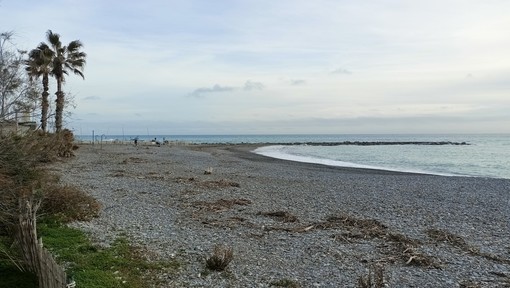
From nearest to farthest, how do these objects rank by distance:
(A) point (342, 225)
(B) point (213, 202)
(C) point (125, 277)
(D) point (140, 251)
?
(C) point (125, 277)
(D) point (140, 251)
(A) point (342, 225)
(B) point (213, 202)

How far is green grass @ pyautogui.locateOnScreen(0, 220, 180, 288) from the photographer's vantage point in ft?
20.1

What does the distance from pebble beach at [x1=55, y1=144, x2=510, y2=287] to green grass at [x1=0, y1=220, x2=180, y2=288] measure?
1.01 ft

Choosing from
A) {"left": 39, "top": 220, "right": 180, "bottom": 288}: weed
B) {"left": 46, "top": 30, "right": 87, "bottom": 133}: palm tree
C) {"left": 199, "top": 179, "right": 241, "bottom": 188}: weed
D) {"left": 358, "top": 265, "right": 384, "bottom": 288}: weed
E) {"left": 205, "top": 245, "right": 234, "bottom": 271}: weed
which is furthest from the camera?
{"left": 46, "top": 30, "right": 87, "bottom": 133}: palm tree

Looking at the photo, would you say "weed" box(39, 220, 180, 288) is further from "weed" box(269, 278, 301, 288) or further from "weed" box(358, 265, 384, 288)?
"weed" box(358, 265, 384, 288)

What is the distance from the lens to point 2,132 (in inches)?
337

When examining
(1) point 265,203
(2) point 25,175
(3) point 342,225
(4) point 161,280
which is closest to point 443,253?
(3) point 342,225

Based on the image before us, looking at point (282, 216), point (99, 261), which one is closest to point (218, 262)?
point (99, 261)

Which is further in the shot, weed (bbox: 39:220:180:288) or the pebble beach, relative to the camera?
the pebble beach

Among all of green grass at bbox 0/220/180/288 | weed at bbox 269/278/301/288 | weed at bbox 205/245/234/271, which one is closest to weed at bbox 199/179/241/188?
green grass at bbox 0/220/180/288

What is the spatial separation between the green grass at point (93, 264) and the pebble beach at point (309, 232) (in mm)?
306

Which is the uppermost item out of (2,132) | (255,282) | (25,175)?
(2,132)

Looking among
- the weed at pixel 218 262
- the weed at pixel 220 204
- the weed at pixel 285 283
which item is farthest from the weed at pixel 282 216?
the weed at pixel 285 283

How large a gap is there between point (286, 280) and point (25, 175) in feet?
19.9

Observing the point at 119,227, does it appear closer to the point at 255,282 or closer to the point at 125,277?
the point at 125,277
